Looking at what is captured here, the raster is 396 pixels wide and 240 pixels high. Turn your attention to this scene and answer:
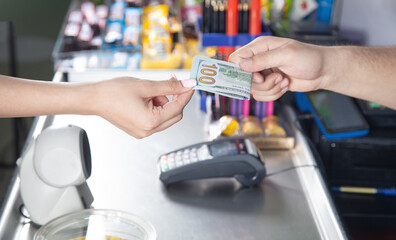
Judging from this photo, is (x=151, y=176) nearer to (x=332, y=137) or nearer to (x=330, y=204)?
(x=330, y=204)

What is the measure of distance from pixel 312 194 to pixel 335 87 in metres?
0.38

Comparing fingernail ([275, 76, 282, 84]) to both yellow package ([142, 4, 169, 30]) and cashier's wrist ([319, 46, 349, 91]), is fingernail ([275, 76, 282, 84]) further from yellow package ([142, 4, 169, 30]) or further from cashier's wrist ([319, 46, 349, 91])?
yellow package ([142, 4, 169, 30])

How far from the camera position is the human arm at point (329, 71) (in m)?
1.63

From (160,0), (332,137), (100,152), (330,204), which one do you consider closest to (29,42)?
(160,0)

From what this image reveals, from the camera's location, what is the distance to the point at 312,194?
162cm

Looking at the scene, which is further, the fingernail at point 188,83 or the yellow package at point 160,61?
the yellow package at point 160,61

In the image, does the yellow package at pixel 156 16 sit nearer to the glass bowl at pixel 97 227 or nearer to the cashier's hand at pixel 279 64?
the cashier's hand at pixel 279 64

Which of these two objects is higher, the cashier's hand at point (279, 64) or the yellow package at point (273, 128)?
the cashier's hand at point (279, 64)

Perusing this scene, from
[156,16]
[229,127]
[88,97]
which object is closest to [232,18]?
[229,127]

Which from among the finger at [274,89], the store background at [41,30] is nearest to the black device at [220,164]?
the finger at [274,89]

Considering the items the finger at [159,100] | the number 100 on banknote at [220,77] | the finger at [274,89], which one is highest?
the number 100 on banknote at [220,77]

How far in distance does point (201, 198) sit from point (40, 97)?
59 centimetres

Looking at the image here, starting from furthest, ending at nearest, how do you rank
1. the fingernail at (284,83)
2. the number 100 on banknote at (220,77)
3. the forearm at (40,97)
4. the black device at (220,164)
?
the fingernail at (284,83) → the black device at (220,164) → the number 100 on banknote at (220,77) → the forearm at (40,97)

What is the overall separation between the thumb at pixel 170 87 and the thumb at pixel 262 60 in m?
0.20
